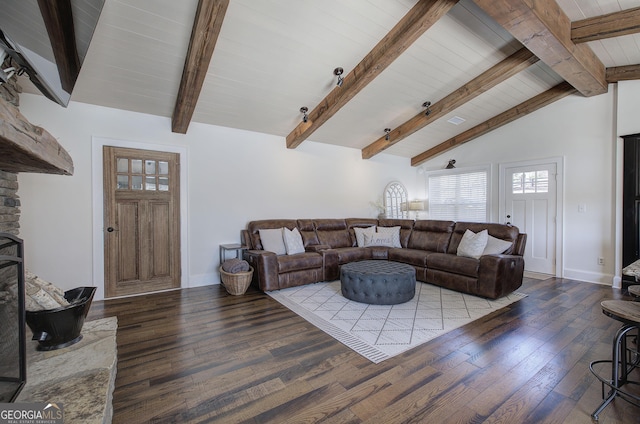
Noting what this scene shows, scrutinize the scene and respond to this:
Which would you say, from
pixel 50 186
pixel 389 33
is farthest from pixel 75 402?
pixel 389 33

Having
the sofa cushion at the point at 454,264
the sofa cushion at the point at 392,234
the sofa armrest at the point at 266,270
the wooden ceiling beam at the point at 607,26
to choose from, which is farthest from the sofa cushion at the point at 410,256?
the wooden ceiling beam at the point at 607,26

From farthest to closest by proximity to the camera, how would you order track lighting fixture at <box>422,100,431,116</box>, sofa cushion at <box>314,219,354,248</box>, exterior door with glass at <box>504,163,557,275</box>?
sofa cushion at <box>314,219,354,248</box>
exterior door with glass at <box>504,163,557,275</box>
track lighting fixture at <box>422,100,431,116</box>

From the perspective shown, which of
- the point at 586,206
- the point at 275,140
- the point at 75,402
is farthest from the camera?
the point at 275,140

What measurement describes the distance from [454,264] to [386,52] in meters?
2.85

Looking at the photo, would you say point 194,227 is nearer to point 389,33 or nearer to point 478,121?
point 389,33

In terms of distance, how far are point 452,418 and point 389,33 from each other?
346 cm

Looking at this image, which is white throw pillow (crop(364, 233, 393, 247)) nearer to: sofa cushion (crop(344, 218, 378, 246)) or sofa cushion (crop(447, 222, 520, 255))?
sofa cushion (crop(344, 218, 378, 246))

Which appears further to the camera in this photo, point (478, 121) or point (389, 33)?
point (478, 121)

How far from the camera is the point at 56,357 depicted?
156 cm

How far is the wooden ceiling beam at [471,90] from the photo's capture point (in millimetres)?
3637

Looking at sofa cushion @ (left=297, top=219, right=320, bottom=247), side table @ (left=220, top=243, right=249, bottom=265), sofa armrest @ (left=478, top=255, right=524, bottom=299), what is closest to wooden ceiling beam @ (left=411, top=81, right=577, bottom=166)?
sofa armrest @ (left=478, top=255, right=524, bottom=299)

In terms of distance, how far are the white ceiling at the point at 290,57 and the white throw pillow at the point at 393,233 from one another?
2.11 meters

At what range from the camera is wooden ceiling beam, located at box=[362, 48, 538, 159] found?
3.64 meters

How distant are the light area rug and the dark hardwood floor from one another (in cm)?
12
